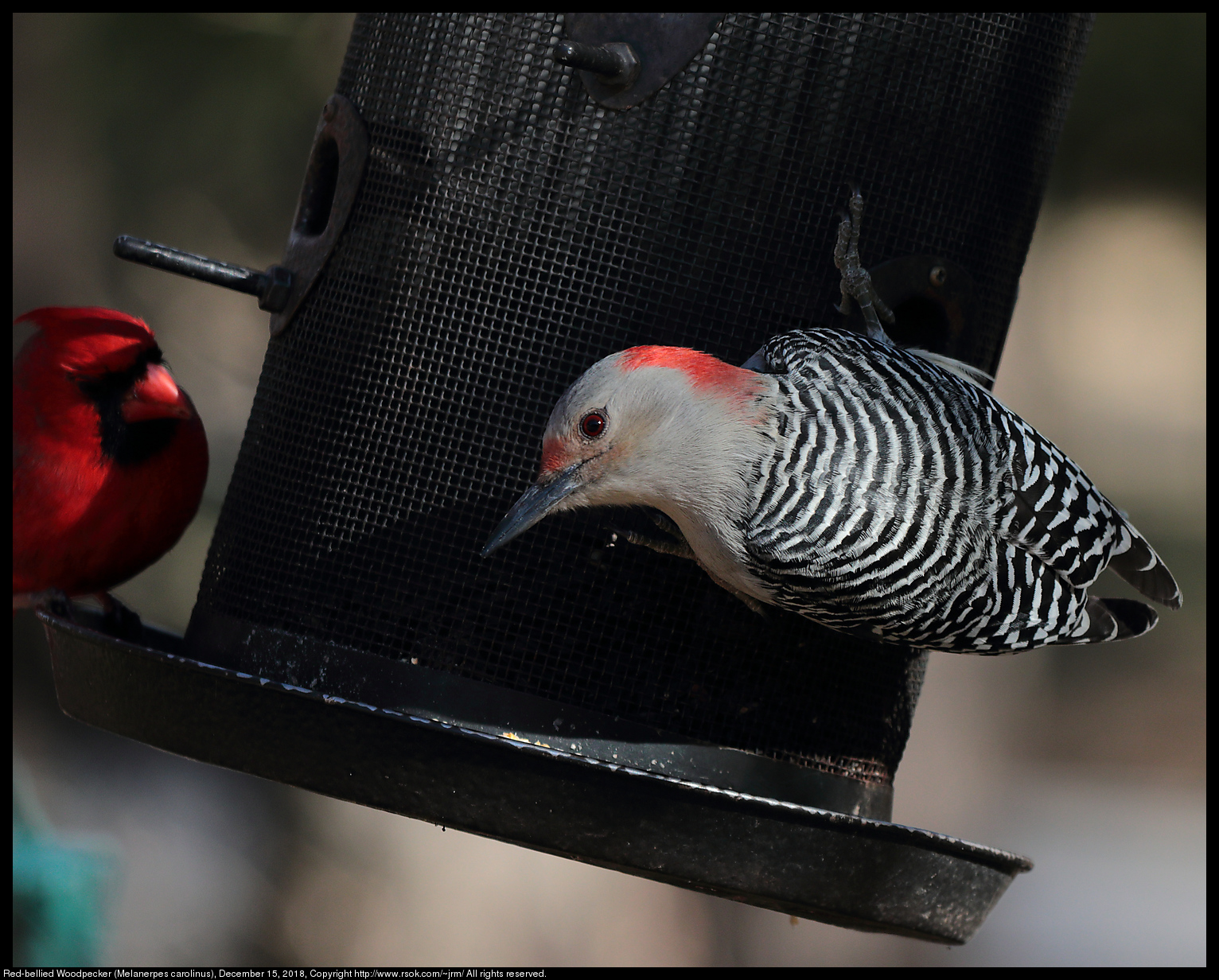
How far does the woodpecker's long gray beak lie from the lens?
2.51 m

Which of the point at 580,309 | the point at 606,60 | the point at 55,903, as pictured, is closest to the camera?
the point at 606,60

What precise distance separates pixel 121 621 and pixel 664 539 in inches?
65.6

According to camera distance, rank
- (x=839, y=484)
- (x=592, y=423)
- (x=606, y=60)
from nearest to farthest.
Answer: (x=839, y=484)
(x=592, y=423)
(x=606, y=60)

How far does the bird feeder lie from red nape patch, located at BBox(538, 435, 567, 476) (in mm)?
246

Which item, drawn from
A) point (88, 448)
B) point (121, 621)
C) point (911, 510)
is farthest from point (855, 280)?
point (121, 621)

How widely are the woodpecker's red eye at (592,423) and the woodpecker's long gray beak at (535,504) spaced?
0.24 ft

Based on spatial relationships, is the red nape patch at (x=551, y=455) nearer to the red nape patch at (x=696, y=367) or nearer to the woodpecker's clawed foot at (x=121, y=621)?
the red nape patch at (x=696, y=367)

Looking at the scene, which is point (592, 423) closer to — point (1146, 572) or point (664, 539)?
point (664, 539)

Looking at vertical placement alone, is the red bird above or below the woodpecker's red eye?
below

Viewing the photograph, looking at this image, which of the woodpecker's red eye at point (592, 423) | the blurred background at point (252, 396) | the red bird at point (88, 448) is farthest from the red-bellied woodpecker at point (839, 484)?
the blurred background at point (252, 396)

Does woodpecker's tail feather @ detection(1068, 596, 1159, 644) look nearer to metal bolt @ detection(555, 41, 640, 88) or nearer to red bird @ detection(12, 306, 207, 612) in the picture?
metal bolt @ detection(555, 41, 640, 88)

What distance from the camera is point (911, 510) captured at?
8.05 feet

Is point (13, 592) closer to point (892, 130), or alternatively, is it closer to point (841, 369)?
point (841, 369)

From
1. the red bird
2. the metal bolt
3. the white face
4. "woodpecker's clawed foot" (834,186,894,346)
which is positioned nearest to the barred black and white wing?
"woodpecker's clawed foot" (834,186,894,346)
